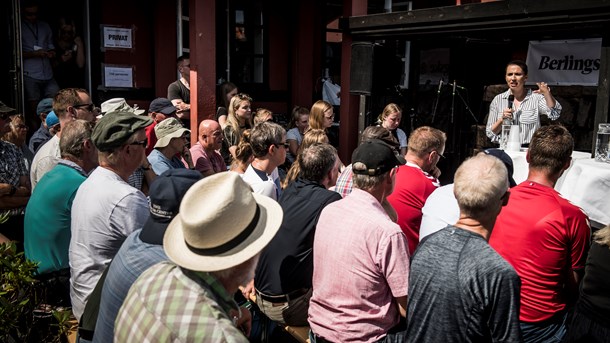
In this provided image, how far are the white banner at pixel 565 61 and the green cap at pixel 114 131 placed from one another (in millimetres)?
8086

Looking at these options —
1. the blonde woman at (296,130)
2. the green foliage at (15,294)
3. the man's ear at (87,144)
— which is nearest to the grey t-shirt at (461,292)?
the green foliage at (15,294)

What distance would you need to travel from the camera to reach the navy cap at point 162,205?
2275 millimetres

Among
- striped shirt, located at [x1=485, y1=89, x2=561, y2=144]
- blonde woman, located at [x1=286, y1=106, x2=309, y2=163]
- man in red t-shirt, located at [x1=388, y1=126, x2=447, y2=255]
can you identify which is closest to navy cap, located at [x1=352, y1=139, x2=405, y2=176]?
man in red t-shirt, located at [x1=388, y1=126, x2=447, y2=255]

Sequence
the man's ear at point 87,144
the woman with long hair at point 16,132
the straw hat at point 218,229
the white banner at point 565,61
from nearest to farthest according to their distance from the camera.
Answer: the straw hat at point 218,229, the man's ear at point 87,144, the woman with long hair at point 16,132, the white banner at point 565,61

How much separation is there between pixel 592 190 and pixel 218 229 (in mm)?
3189

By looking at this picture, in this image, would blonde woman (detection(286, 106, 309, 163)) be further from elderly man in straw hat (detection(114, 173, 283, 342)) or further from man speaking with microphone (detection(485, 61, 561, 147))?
elderly man in straw hat (detection(114, 173, 283, 342))

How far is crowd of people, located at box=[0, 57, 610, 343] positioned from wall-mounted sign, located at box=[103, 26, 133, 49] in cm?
469

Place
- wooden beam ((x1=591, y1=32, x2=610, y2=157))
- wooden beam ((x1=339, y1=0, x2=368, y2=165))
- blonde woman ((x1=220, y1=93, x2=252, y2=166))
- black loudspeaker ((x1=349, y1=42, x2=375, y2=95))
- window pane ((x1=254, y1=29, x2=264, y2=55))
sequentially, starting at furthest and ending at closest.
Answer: window pane ((x1=254, y1=29, x2=264, y2=55))
wooden beam ((x1=339, y1=0, x2=368, y2=165))
black loudspeaker ((x1=349, y1=42, x2=375, y2=95))
blonde woman ((x1=220, y1=93, x2=252, y2=166))
wooden beam ((x1=591, y1=32, x2=610, y2=157))

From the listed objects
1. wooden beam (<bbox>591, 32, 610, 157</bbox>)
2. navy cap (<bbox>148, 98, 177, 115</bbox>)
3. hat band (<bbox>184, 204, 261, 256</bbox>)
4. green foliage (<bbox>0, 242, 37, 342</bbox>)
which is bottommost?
green foliage (<bbox>0, 242, 37, 342</bbox>)

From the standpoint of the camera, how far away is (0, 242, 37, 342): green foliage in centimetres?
324

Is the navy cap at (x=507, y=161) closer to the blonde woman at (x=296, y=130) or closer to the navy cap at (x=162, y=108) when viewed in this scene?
the blonde woman at (x=296, y=130)

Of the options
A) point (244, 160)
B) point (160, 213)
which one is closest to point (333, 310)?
point (160, 213)

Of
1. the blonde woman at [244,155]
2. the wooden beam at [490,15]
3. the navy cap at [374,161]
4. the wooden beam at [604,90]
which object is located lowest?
the blonde woman at [244,155]

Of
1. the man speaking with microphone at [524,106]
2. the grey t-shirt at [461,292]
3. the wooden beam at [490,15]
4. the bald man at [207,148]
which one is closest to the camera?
the grey t-shirt at [461,292]
